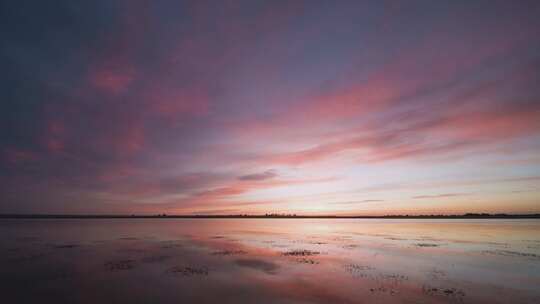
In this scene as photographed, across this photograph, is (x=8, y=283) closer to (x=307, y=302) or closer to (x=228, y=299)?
(x=228, y=299)

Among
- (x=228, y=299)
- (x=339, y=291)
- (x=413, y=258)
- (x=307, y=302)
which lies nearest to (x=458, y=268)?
(x=413, y=258)

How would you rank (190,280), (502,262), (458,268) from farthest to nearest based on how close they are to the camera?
1. (502,262)
2. (458,268)
3. (190,280)

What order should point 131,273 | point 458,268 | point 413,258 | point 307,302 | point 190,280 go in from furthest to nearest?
point 413,258 < point 458,268 < point 131,273 < point 190,280 < point 307,302

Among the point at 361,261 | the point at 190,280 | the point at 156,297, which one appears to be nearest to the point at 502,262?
the point at 361,261

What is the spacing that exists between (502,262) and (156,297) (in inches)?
1365

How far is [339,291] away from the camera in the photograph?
19828mm

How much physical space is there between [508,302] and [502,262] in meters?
16.9

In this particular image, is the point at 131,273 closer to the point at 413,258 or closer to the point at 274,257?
the point at 274,257

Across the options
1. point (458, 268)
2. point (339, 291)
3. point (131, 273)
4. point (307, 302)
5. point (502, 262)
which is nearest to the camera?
point (307, 302)

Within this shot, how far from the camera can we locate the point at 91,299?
1762 centimetres

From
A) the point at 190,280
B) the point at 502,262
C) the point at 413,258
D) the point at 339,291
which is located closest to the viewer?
the point at 339,291

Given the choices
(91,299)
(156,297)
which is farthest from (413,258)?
(91,299)

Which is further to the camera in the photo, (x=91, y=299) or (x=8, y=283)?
(x=8, y=283)

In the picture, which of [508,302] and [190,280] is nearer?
[508,302]
